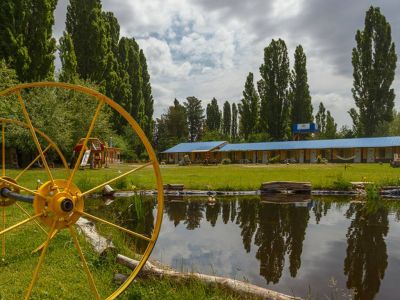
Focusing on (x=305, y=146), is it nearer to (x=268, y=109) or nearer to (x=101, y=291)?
(x=268, y=109)

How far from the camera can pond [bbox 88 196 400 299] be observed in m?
6.59

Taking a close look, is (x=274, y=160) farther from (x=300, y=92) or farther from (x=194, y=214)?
(x=194, y=214)

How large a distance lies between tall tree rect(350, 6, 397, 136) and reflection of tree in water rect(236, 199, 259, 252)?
39785 mm

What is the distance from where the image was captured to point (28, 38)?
30047 mm

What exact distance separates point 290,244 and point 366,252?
1.75m

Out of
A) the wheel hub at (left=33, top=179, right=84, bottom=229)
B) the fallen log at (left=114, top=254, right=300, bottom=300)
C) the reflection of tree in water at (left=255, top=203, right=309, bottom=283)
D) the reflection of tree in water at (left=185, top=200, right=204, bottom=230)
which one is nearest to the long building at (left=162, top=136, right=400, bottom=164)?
the reflection of tree in water at (left=185, top=200, right=204, bottom=230)

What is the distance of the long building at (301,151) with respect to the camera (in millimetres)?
45406

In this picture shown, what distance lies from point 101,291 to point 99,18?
4144cm

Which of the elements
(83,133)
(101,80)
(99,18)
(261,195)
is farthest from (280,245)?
(99,18)

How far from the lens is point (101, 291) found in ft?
16.5

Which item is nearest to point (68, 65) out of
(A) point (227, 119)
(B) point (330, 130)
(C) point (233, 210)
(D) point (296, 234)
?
(C) point (233, 210)

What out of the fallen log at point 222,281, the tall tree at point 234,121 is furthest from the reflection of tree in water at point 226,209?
the tall tree at point 234,121

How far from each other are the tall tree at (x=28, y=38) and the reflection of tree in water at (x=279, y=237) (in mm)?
24087

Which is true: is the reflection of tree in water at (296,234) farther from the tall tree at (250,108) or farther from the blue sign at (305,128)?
the tall tree at (250,108)
